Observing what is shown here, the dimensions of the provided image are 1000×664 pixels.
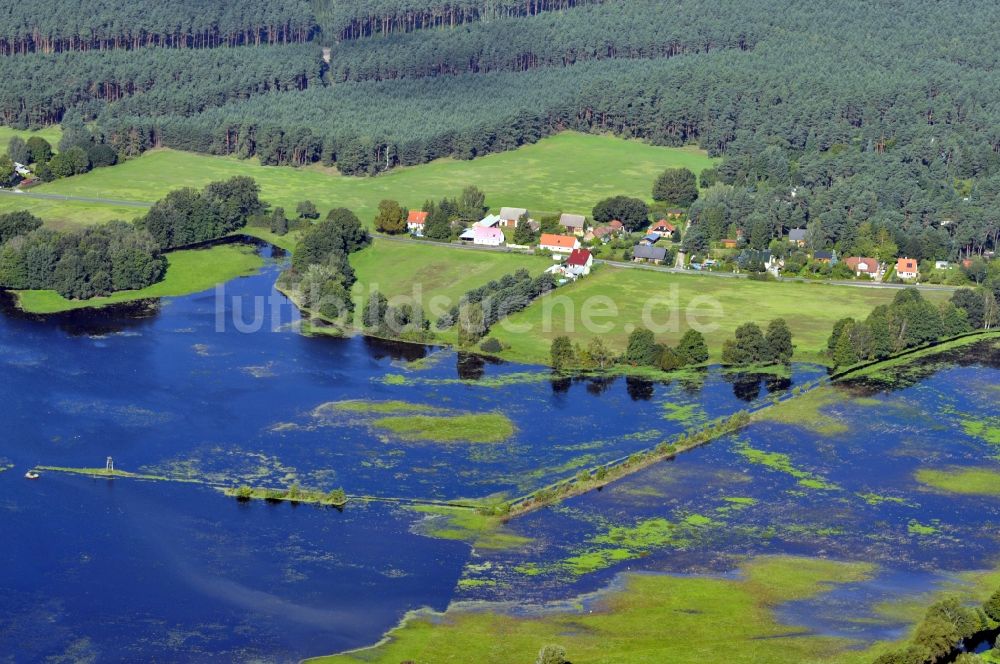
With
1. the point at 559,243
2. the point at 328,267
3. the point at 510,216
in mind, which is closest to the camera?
the point at 328,267

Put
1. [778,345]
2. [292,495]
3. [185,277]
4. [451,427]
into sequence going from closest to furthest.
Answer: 1. [292,495]
2. [451,427]
3. [778,345]
4. [185,277]

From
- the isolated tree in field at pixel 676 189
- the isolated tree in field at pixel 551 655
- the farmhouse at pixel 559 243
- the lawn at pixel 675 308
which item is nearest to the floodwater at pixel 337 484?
the lawn at pixel 675 308

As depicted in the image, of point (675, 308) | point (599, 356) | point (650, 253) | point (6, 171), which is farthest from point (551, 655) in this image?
point (6, 171)

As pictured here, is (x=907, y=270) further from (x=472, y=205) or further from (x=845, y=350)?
(x=472, y=205)

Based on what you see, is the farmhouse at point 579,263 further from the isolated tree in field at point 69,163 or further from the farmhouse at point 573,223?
the isolated tree in field at point 69,163

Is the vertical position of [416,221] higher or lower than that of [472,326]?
higher

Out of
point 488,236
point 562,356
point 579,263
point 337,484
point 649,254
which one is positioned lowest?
point 337,484
